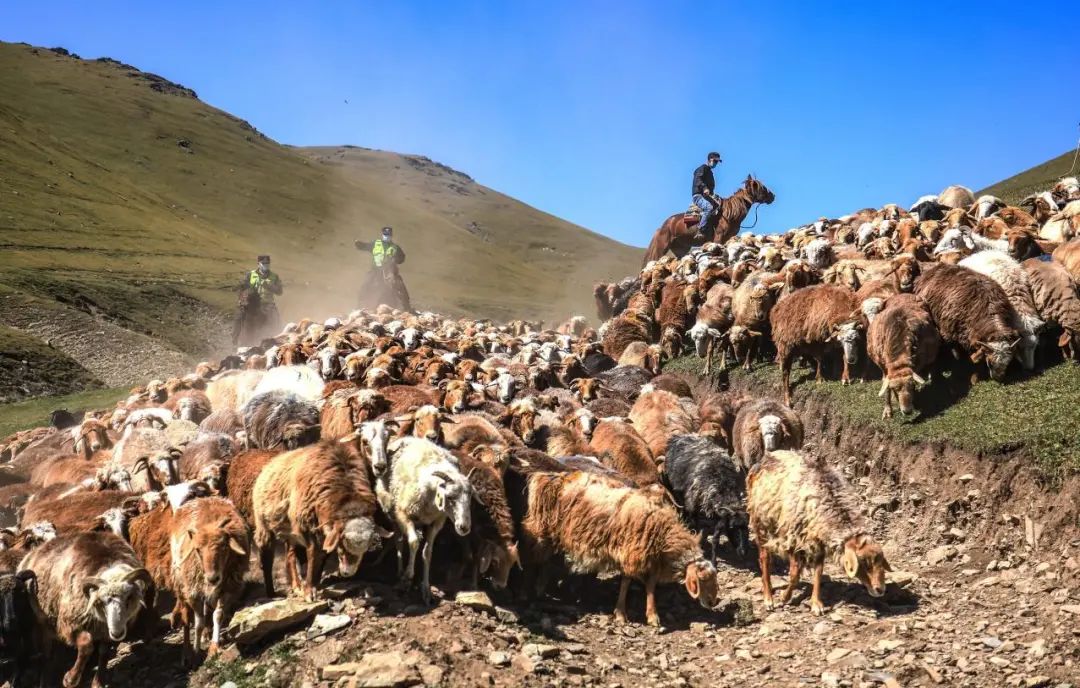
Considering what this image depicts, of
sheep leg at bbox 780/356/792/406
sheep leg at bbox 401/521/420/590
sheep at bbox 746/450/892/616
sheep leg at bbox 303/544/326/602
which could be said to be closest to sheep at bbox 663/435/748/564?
sheep at bbox 746/450/892/616

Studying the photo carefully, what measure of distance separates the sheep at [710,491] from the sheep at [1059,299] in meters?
4.38

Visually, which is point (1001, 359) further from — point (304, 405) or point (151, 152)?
point (151, 152)

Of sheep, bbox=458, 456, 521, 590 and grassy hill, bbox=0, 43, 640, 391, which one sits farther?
grassy hill, bbox=0, 43, 640, 391

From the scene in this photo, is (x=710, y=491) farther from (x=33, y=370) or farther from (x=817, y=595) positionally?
(x=33, y=370)

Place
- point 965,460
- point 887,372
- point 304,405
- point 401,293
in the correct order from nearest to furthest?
1. point 965,460
2. point 887,372
3. point 304,405
4. point 401,293

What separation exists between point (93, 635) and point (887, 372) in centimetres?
952

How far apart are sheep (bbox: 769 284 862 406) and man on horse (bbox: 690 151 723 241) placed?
9.99m

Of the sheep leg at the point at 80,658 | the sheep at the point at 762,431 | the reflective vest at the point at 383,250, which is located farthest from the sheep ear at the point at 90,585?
the reflective vest at the point at 383,250

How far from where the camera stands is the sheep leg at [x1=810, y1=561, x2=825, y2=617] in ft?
25.5

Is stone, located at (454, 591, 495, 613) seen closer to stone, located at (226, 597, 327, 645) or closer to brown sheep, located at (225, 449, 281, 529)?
stone, located at (226, 597, 327, 645)

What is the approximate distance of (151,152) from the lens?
321 feet

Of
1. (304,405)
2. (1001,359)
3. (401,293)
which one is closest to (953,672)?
(1001,359)

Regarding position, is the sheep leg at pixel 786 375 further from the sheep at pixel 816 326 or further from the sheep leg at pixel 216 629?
the sheep leg at pixel 216 629

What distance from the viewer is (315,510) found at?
7836 mm
